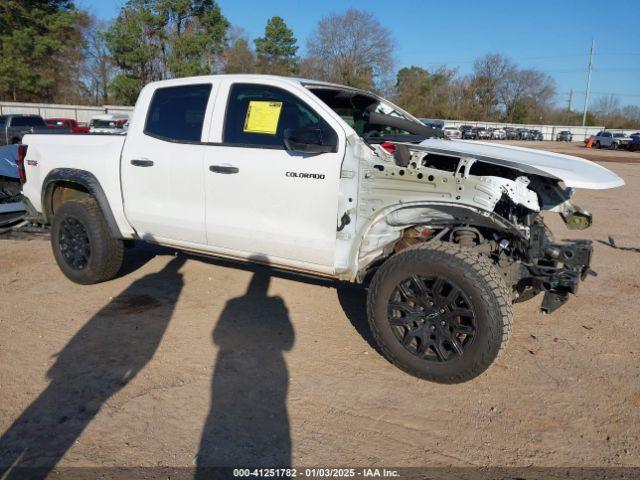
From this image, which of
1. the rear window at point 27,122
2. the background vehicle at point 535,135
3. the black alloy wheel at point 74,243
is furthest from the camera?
the background vehicle at point 535,135

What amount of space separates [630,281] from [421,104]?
7940 centimetres

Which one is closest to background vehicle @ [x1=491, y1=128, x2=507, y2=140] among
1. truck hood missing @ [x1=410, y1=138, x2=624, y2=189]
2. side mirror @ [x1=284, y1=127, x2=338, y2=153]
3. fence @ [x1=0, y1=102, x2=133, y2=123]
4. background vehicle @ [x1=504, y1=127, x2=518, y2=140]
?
background vehicle @ [x1=504, y1=127, x2=518, y2=140]

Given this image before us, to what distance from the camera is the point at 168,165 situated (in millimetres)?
4578

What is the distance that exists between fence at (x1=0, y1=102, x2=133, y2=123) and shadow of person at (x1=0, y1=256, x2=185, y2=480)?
128 feet

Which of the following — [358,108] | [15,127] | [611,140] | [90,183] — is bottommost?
[90,183]

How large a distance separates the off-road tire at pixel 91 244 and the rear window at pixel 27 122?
2092 centimetres

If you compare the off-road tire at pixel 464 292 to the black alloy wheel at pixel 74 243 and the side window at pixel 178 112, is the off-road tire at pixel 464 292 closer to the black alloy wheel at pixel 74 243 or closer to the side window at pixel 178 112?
the side window at pixel 178 112

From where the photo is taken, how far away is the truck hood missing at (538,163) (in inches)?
133

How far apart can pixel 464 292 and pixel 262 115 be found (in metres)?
2.09

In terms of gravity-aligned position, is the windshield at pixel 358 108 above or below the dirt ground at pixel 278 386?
above

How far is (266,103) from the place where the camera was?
4246 mm

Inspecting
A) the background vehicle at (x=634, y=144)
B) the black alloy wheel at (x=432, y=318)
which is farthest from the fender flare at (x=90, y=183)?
the background vehicle at (x=634, y=144)

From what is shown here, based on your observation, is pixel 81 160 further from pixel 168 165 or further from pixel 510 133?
pixel 510 133

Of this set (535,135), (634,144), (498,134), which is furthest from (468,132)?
(634,144)
